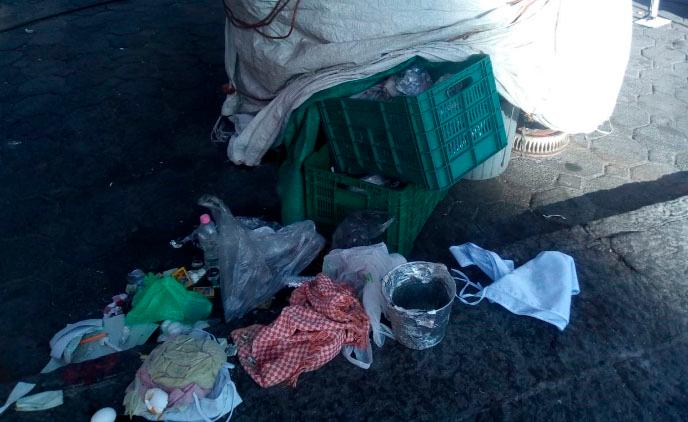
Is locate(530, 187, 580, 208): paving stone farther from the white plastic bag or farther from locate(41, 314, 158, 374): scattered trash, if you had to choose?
locate(41, 314, 158, 374): scattered trash

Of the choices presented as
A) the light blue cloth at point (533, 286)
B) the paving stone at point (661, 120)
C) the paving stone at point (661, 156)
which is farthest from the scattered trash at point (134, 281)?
the paving stone at point (661, 120)

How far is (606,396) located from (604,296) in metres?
0.50

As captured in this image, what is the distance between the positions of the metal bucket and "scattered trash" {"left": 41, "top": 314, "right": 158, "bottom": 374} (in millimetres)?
1048

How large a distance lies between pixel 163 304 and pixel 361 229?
3.04ft

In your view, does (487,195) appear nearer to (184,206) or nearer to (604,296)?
(604,296)

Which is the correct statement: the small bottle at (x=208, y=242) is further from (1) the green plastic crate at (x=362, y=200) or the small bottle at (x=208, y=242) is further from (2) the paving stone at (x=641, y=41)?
(2) the paving stone at (x=641, y=41)

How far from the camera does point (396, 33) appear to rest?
109 inches

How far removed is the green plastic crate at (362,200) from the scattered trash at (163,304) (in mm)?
820

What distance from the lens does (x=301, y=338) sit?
2215mm

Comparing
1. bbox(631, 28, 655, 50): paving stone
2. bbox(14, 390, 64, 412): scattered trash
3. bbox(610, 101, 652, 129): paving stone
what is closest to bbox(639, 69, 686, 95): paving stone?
bbox(610, 101, 652, 129): paving stone

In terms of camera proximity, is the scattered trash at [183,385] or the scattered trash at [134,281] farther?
the scattered trash at [134,281]

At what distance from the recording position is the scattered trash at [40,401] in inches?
81.4

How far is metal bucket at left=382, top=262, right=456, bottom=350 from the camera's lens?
214 cm

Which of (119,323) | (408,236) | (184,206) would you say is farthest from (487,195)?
(119,323)
